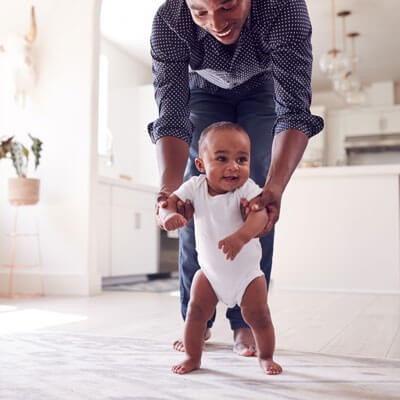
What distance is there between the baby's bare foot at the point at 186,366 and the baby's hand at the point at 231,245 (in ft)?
1.05

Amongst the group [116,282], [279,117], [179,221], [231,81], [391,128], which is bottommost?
[116,282]

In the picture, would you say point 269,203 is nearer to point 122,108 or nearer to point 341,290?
point 341,290

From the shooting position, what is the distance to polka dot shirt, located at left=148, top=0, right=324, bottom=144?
1.19m

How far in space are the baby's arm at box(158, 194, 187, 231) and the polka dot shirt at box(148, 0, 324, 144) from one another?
0.28 m

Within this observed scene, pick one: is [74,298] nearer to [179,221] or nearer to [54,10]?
[54,10]

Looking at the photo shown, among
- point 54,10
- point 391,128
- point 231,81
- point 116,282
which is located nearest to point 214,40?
point 231,81

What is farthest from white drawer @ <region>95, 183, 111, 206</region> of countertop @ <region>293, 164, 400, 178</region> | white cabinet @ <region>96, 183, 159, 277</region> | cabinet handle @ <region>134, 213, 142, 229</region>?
countertop @ <region>293, 164, 400, 178</region>

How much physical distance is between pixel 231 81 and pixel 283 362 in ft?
2.44

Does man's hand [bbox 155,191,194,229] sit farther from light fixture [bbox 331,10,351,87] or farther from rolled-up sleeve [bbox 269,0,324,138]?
light fixture [bbox 331,10,351,87]

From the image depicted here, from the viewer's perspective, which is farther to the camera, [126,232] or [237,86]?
[126,232]

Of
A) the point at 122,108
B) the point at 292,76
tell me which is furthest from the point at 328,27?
the point at 292,76

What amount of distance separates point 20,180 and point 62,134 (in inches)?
17.1

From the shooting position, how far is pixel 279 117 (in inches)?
47.4

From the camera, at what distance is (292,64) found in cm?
119
